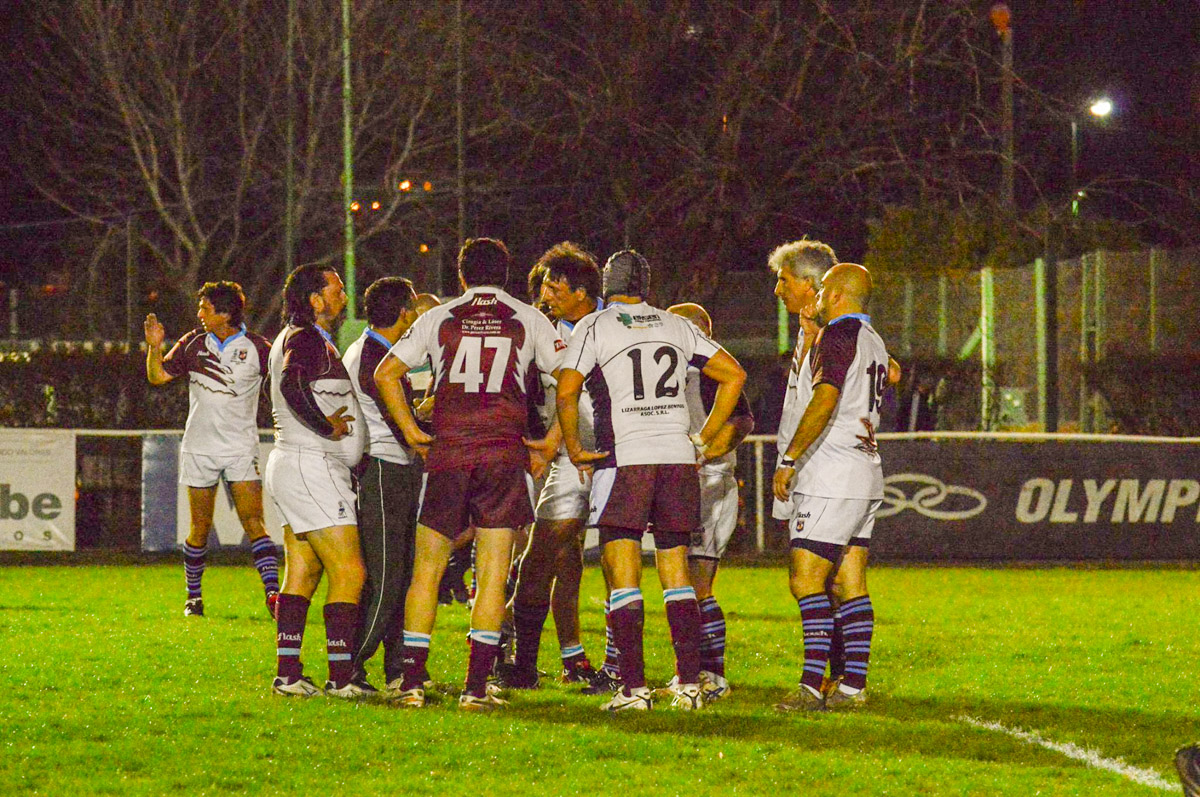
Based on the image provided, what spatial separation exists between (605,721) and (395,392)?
1609 mm

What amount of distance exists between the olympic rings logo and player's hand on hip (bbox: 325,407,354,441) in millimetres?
8540

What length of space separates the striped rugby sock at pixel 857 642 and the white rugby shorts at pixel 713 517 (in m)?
0.83

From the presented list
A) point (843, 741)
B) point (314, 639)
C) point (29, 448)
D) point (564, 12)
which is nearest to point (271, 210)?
point (564, 12)

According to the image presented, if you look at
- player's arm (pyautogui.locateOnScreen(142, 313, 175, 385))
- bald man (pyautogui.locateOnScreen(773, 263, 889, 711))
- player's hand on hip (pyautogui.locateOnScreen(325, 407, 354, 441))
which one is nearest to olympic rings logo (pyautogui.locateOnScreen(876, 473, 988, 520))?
player's arm (pyautogui.locateOnScreen(142, 313, 175, 385))

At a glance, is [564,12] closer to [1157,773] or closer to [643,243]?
[643,243]

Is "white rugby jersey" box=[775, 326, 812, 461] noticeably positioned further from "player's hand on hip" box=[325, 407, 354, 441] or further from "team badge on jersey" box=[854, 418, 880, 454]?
"player's hand on hip" box=[325, 407, 354, 441]

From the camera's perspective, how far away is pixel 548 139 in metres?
21.3

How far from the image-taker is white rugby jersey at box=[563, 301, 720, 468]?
6773 millimetres

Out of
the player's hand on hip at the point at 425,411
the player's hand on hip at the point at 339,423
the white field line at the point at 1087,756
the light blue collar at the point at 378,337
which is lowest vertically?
the white field line at the point at 1087,756

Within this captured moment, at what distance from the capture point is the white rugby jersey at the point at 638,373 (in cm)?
677

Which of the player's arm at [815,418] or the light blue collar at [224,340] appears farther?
the light blue collar at [224,340]

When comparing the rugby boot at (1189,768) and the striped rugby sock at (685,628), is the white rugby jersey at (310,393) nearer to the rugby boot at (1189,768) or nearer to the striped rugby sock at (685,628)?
the striped rugby sock at (685,628)

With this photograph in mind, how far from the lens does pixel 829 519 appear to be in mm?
6906

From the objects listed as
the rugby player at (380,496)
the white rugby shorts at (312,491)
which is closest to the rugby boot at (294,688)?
the rugby player at (380,496)
